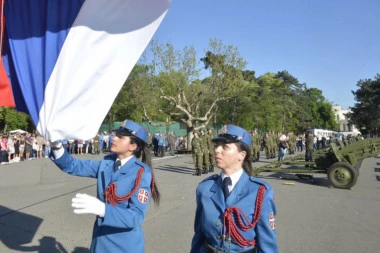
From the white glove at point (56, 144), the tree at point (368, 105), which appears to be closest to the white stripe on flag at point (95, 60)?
the white glove at point (56, 144)

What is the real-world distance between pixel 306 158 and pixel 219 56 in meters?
16.6

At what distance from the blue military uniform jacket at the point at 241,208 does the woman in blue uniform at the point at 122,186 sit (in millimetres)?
504

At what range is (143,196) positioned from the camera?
2.92 m

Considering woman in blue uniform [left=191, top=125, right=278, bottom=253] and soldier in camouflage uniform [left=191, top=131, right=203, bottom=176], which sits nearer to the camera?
woman in blue uniform [left=191, top=125, right=278, bottom=253]

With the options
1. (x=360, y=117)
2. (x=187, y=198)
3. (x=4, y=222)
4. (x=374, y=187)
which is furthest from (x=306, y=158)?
(x=360, y=117)

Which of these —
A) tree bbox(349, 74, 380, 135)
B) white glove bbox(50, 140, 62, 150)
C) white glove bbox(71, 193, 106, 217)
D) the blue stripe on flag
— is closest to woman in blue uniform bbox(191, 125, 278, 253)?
white glove bbox(71, 193, 106, 217)

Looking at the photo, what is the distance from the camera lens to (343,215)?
24.7ft

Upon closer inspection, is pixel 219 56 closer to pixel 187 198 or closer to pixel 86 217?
pixel 187 198

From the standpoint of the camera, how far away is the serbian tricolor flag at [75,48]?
9.59ft

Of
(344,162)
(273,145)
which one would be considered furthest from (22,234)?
(273,145)

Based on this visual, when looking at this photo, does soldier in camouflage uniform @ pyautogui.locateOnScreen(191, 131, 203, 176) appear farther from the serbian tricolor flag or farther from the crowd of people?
the serbian tricolor flag

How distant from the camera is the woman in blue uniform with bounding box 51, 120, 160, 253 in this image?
9.43ft

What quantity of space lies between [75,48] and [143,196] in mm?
1328

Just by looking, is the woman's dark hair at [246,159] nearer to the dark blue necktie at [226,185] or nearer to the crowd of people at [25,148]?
the dark blue necktie at [226,185]
